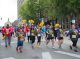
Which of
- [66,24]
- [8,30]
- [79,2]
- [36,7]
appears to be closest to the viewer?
[8,30]

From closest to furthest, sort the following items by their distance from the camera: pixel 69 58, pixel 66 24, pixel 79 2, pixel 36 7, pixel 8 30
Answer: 1. pixel 69 58
2. pixel 8 30
3. pixel 79 2
4. pixel 66 24
5. pixel 36 7

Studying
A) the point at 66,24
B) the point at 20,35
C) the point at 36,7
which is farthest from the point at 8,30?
the point at 36,7

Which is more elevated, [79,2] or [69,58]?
[79,2]

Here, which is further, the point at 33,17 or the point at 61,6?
the point at 33,17

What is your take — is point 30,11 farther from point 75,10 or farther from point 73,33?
point 73,33

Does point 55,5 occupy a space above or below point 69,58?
above

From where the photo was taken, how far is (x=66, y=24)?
65250 millimetres

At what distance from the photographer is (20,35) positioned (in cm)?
1950

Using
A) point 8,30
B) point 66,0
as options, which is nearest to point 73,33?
point 8,30

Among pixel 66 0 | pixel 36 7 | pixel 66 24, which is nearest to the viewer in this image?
pixel 66 0

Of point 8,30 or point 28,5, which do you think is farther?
point 28,5

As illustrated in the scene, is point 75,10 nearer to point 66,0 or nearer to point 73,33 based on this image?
point 66,0

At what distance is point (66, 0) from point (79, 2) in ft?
10.9

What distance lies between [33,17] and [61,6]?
33434mm
